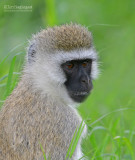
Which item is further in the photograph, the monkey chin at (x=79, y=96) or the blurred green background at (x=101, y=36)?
the blurred green background at (x=101, y=36)

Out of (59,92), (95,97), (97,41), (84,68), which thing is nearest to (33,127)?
(59,92)

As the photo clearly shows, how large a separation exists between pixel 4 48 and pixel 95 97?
265 cm

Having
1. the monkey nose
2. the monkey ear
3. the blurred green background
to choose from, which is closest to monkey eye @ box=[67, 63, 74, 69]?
the monkey nose

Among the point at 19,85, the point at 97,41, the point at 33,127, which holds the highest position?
the point at 97,41

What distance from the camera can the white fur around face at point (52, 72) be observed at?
23.2 feet

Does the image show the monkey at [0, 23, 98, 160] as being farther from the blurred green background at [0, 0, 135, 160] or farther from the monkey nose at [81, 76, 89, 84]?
the blurred green background at [0, 0, 135, 160]

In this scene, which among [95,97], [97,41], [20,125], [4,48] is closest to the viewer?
[20,125]

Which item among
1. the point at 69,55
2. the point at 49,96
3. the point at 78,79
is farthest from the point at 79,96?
the point at 69,55

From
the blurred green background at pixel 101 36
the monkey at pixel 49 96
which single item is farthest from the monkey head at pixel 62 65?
the blurred green background at pixel 101 36

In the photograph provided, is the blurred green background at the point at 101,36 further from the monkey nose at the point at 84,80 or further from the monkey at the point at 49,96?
the monkey nose at the point at 84,80

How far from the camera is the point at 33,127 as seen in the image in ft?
22.3

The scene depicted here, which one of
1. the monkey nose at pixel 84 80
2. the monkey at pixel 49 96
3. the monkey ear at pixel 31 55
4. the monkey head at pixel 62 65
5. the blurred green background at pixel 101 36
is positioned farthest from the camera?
the blurred green background at pixel 101 36

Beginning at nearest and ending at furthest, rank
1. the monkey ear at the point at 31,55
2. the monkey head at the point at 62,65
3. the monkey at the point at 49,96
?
the monkey at the point at 49,96 < the monkey head at the point at 62,65 < the monkey ear at the point at 31,55

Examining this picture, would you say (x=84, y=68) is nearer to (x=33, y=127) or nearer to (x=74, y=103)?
(x=74, y=103)
